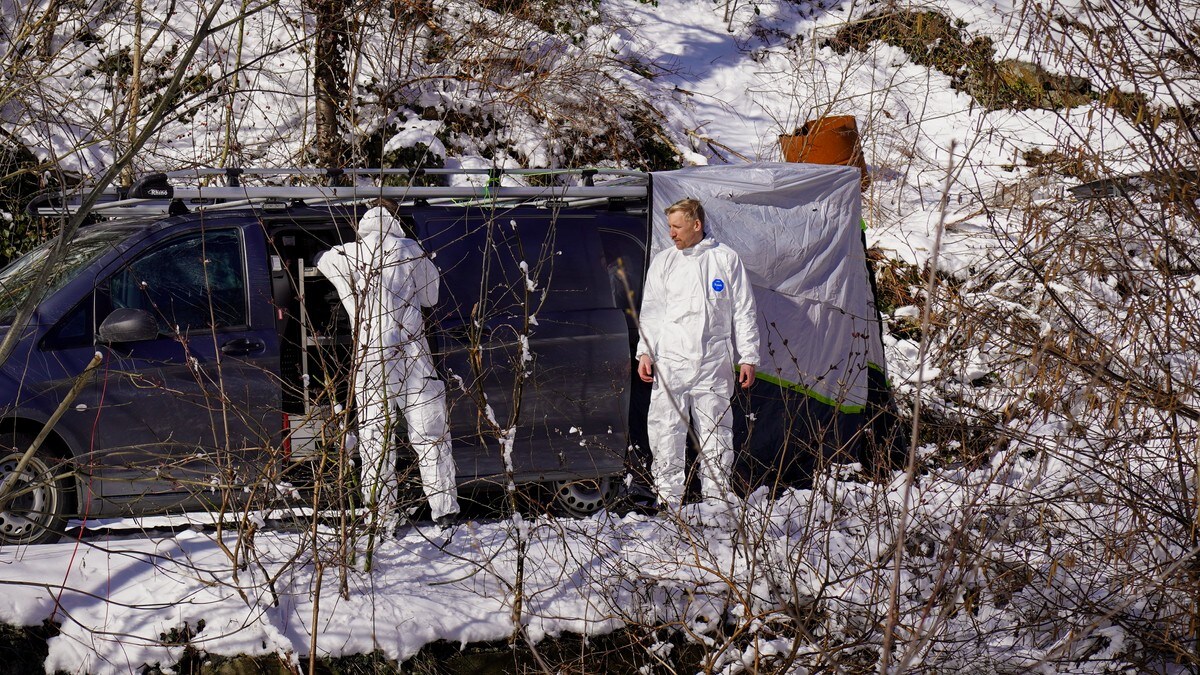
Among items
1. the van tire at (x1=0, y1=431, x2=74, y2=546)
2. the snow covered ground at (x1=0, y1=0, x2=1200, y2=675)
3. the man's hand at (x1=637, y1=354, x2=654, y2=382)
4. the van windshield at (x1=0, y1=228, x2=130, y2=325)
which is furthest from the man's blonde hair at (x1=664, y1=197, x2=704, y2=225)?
the van tire at (x1=0, y1=431, x2=74, y2=546)

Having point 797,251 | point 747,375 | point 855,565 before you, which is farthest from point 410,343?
point 797,251

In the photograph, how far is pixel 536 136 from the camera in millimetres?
11609

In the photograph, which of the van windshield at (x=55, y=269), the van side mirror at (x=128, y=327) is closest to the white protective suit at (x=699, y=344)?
the van side mirror at (x=128, y=327)

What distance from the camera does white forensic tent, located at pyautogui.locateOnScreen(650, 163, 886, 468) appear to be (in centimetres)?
650

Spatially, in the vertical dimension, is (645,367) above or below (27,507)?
above

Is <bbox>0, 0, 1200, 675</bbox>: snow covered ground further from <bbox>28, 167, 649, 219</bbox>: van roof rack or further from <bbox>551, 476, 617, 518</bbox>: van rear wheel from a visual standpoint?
<bbox>28, 167, 649, 219</bbox>: van roof rack

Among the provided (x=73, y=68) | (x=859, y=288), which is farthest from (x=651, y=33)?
(x=859, y=288)

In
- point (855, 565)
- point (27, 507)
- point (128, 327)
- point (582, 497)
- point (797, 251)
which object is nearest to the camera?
point (855, 565)

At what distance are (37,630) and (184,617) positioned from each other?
1.75 feet

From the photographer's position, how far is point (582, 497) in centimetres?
624

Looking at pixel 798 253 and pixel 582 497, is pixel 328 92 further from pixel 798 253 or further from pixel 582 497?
pixel 582 497

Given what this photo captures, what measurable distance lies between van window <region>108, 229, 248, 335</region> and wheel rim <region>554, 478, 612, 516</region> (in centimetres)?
197

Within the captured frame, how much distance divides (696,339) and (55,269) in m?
3.24

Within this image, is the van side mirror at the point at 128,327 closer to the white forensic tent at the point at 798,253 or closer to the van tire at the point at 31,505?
the van tire at the point at 31,505
